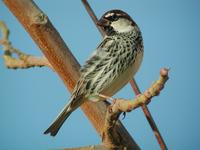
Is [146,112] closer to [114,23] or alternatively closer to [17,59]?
[114,23]

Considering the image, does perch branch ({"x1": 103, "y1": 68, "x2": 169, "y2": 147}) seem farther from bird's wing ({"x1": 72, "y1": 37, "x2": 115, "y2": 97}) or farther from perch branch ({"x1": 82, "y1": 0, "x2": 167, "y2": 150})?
bird's wing ({"x1": 72, "y1": 37, "x2": 115, "y2": 97})

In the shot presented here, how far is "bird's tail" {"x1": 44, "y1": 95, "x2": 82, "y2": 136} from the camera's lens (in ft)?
6.14

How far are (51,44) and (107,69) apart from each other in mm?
253

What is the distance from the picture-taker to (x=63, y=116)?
192 centimetres

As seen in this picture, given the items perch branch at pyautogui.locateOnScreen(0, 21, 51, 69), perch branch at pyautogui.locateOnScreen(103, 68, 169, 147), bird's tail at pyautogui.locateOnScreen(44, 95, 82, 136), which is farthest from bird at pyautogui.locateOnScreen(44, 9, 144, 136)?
perch branch at pyautogui.locateOnScreen(103, 68, 169, 147)

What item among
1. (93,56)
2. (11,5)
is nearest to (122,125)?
(93,56)

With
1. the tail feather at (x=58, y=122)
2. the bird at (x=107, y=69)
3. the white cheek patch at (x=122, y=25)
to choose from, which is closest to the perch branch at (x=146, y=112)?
the bird at (x=107, y=69)

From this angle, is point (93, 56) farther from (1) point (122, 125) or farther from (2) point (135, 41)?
(1) point (122, 125)

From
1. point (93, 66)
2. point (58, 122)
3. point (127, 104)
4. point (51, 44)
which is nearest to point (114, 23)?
point (93, 66)

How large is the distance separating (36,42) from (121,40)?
0.36 metres

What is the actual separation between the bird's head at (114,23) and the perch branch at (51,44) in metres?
0.27

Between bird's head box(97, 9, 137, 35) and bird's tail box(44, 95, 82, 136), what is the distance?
35 cm

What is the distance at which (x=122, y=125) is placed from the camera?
1729 mm

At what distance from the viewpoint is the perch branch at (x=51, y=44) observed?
1.72 m
